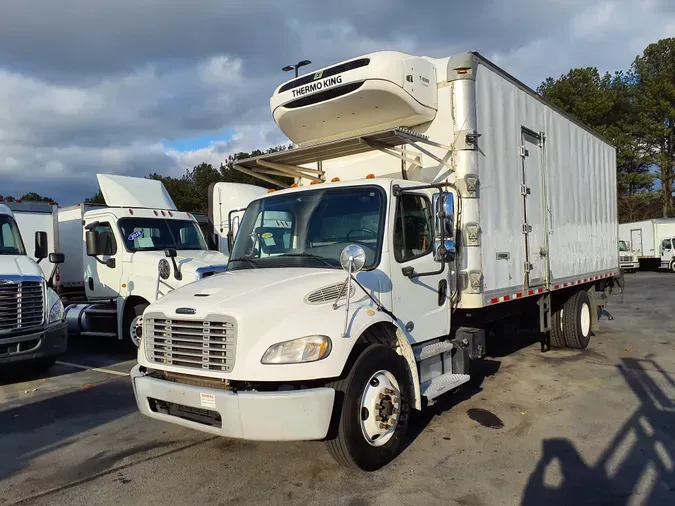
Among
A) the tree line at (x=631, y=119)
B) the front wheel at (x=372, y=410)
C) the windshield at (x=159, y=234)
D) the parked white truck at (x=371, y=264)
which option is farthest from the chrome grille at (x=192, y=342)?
the tree line at (x=631, y=119)

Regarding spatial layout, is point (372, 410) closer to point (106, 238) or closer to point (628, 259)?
point (106, 238)

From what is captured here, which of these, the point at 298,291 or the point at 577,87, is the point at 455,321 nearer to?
the point at 298,291

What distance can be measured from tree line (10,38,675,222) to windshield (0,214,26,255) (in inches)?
1066

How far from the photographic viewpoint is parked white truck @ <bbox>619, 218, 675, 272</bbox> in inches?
1233

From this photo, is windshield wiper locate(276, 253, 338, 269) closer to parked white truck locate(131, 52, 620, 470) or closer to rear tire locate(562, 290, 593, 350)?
parked white truck locate(131, 52, 620, 470)

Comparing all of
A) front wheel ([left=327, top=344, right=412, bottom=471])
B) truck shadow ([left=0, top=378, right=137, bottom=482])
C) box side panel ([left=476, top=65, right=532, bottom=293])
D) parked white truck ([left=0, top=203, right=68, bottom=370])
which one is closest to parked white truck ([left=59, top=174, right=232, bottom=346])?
parked white truck ([left=0, top=203, right=68, bottom=370])

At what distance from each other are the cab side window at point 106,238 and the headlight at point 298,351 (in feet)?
22.7

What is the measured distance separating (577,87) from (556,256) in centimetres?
3406

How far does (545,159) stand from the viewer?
25.8ft

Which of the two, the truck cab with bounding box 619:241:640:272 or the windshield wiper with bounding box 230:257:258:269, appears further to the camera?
the truck cab with bounding box 619:241:640:272

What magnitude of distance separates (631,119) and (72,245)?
126 feet

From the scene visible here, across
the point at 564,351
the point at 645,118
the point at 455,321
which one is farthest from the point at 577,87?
the point at 455,321

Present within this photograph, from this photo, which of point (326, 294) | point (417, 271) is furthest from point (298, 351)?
point (417, 271)

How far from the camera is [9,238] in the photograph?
873cm
